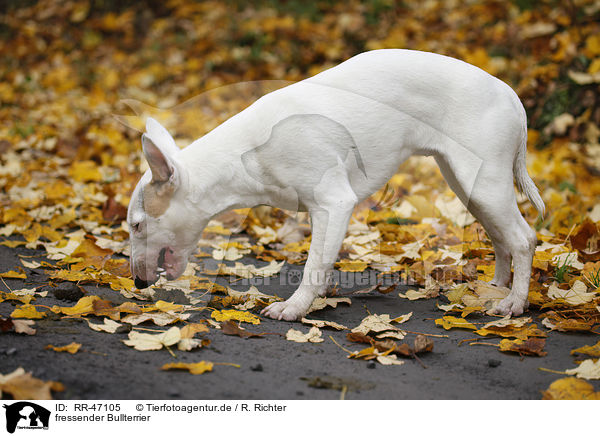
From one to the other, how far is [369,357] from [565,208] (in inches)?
117

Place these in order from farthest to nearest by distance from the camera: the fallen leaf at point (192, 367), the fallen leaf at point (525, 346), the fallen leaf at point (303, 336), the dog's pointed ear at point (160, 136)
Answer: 1. the dog's pointed ear at point (160, 136)
2. the fallen leaf at point (303, 336)
3. the fallen leaf at point (525, 346)
4. the fallen leaf at point (192, 367)

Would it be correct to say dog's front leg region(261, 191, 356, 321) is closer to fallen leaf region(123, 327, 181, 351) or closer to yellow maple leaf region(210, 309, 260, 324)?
yellow maple leaf region(210, 309, 260, 324)

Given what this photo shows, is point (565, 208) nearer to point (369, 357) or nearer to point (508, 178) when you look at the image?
point (508, 178)

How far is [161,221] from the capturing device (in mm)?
3148

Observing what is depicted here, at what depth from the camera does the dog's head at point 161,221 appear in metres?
3.04

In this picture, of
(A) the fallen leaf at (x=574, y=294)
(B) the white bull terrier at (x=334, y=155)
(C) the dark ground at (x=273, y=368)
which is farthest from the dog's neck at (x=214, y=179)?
(A) the fallen leaf at (x=574, y=294)

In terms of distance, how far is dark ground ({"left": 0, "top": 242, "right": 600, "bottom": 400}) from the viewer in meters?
2.24

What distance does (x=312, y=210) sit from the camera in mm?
3197

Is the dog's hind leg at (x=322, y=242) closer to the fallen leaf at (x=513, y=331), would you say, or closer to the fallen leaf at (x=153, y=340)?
the fallen leaf at (x=153, y=340)

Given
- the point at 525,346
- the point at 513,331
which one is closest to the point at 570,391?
the point at 525,346

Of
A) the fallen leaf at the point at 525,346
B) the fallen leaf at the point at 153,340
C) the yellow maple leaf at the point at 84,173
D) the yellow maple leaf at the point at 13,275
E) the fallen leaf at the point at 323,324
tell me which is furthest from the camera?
the yellow maple leaf at the point at 84,173

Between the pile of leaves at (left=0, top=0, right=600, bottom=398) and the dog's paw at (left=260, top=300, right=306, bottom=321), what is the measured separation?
12 centimetres

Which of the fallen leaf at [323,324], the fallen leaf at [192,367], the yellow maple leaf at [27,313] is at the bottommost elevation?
the fallen leaf at [323,324]
